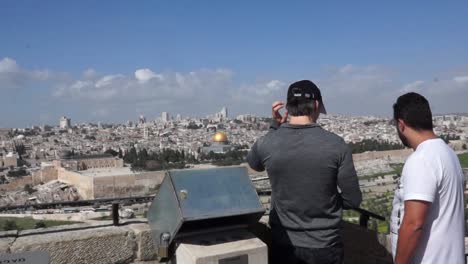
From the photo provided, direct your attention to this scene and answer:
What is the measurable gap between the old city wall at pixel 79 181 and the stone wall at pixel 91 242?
137 ft

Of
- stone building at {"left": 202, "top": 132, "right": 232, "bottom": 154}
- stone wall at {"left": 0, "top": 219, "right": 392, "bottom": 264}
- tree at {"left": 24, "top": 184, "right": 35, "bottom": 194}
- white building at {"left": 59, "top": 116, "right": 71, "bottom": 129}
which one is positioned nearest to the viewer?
stone wall at {"left": 0, "top": 219, "right": 392, "bottom": 264}

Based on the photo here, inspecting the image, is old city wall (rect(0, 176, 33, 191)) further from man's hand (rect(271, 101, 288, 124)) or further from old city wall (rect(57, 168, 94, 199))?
man's hand (rect(271, 101, 288, 124))

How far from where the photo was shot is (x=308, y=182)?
199 centimetres

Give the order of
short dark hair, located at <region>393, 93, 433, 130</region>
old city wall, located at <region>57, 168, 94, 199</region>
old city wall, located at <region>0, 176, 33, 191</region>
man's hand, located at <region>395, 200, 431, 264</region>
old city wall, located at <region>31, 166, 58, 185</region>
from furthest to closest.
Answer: old city wall, located at <region>31, 166, 58, 185</region> → old city wall, located at <region>0, 176, 33, 191</region> → old city wall, located at <region>57, 168, 94, 199</region> → short dark hair, located at <region>393, 93, 433, 130</region> → man's hand, located at <region>395, 200, 431, 264</region>

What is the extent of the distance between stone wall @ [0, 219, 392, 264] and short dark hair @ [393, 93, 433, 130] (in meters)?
1.08

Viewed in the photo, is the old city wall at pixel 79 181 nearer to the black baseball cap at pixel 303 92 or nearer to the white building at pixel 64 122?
the black baseball cap at pixel 303 92

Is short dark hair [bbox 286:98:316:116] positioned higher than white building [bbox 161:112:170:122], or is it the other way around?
white building [bbox 161:112:170:122]

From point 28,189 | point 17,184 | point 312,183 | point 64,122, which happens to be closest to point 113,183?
point 28,189

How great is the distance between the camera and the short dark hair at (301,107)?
81.4 inches

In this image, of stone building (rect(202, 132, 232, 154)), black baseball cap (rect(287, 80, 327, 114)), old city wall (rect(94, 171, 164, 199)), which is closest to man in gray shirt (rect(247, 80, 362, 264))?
black baseball cap (rect(287, 80, 327, 114))

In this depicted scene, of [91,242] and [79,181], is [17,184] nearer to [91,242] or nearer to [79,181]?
[79,181]

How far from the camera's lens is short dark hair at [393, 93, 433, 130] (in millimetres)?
1879

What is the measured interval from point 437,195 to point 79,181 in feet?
156

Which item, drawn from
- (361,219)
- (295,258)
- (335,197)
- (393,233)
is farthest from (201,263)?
(361,219)
